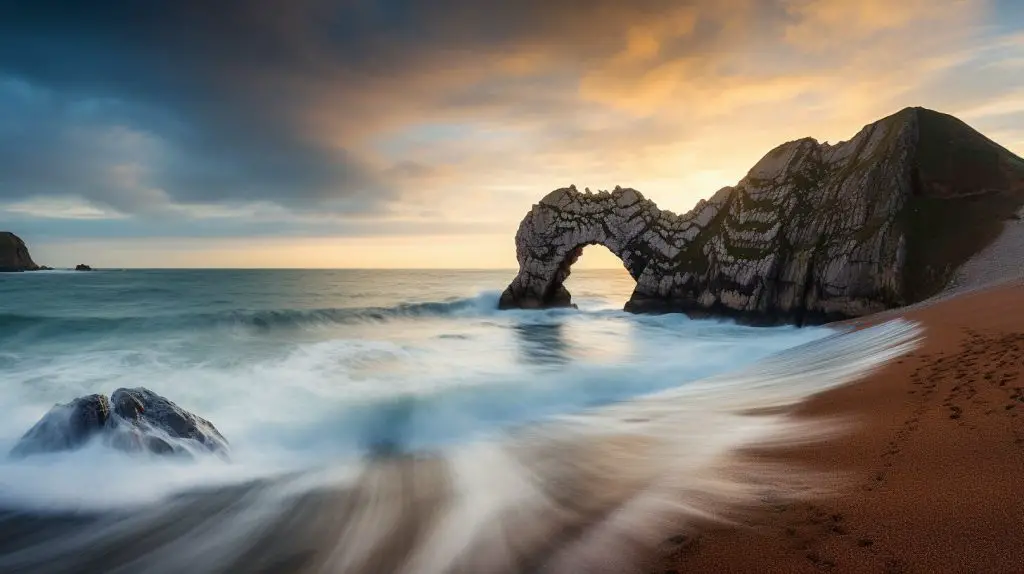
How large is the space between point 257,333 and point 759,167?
98.0ft

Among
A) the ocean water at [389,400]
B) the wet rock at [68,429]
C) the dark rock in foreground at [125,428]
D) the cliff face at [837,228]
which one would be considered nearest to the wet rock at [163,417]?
the dark rock in foreground at [125,428]

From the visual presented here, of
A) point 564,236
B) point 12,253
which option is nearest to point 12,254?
point 12,253

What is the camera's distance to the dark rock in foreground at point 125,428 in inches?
292

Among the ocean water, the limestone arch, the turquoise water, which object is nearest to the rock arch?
the limestone arch

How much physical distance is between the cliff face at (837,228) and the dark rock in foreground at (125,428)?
76.8 feet

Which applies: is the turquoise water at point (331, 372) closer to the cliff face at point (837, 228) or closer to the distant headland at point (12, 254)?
the cliff face at point (837, 228)

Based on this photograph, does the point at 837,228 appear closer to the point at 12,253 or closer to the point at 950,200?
the point at 950,200

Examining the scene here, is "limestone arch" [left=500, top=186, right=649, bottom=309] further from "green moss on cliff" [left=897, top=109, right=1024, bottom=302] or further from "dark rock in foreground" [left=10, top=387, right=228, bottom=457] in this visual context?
"dark rock in foreground" [left=10, top=387, right=228, bottom=457]

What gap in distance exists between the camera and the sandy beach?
9.91ft

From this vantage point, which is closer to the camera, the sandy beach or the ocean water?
the sandy beach

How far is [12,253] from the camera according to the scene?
5059 inches

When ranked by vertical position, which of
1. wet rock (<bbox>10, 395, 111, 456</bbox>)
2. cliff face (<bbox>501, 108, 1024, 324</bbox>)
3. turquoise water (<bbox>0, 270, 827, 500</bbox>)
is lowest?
turquoise water (<bbox>0, 270, 827, 500</bbox>)

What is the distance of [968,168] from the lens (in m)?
22.2

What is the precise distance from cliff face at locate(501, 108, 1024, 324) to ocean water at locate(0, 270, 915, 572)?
251cm
